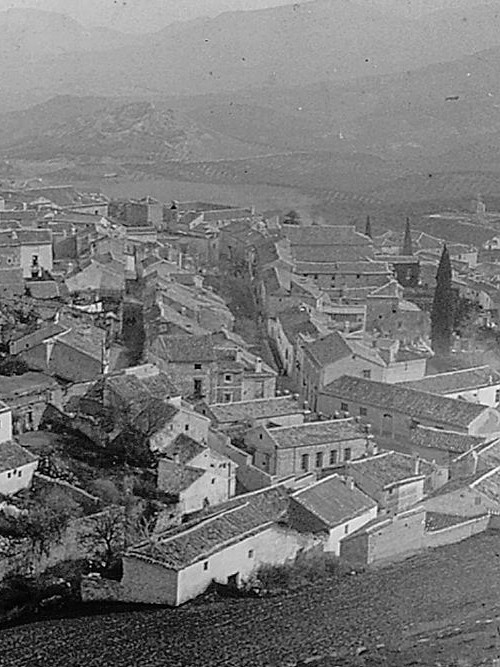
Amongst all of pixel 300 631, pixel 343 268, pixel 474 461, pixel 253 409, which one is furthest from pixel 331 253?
pixel 300 631

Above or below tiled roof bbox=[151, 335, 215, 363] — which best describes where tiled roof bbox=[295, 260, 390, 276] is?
below

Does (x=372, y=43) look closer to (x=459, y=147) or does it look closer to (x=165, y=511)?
(x=459, y=147)

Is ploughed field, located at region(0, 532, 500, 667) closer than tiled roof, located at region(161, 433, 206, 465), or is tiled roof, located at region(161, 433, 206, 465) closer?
ploughed field, located at region(0, 532, 500, 667)

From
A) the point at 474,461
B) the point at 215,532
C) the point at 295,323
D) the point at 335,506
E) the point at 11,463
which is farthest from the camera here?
the point at 295,323

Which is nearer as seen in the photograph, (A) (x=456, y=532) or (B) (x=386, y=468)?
(A) (x=456, y=532)

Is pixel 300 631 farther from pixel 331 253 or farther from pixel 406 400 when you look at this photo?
pixel 331 253

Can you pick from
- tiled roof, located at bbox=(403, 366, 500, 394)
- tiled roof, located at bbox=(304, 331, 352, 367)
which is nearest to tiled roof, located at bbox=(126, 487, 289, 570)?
tiled roof, located at bbox=(304, 331, 352, 367)

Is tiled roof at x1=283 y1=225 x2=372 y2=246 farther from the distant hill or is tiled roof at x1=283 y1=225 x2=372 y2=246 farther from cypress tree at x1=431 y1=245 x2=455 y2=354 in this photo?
the distant hill
